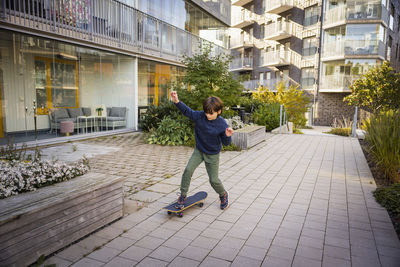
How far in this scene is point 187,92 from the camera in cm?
1047

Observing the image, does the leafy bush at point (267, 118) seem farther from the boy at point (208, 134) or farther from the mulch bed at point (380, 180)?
the boy at point (208, 134)

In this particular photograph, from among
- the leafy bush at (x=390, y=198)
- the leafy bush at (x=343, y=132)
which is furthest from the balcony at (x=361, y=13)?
the leafy bush at (x=390, y=198)

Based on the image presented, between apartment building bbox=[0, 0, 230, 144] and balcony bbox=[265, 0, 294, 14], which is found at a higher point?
balcony bbox=[265, 0, 294, 14]

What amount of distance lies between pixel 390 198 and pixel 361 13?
95.7 ft

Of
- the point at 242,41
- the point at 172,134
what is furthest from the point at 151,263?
the point at 242,41

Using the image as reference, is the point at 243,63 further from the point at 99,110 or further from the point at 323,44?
the point at 99,110

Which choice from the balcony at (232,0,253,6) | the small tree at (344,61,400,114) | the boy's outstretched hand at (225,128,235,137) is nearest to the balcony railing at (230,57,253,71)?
the balcony at (232,0,253,6)

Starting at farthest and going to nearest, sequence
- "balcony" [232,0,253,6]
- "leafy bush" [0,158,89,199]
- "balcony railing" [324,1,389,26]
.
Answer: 1. "balcony" [232,0,253,6]
2. "balcony railing" [324,1,389,26]
3. "leafy bush" [0,158,89,199]

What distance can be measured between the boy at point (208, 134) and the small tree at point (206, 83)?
20.1ft

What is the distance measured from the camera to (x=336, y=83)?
2980 centimetres

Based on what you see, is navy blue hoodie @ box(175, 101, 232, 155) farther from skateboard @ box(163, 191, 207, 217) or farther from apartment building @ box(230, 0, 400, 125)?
apartment building @ box(230, 0, 400, 125)

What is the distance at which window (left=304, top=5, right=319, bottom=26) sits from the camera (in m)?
31.2

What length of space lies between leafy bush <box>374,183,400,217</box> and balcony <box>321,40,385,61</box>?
26997mm

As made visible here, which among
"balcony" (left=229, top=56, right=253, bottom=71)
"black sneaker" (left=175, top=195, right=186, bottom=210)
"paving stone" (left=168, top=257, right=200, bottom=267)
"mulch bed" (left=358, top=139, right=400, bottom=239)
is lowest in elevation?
"paving stone" (left=168, top=257, right=200, bottom=267)
